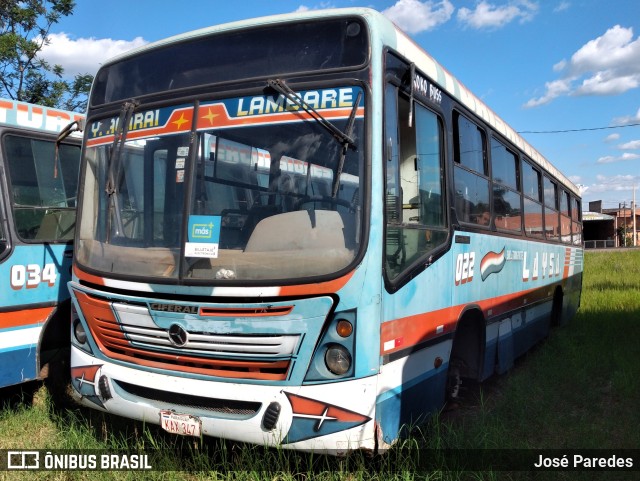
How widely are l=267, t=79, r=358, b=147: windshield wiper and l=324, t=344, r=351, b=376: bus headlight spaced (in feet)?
4.01

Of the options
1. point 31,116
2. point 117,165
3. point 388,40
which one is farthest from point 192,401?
point 31,116

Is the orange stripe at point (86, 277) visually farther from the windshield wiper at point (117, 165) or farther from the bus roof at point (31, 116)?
the bus roof at point (31, 116)

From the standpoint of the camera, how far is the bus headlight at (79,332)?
4373 mm

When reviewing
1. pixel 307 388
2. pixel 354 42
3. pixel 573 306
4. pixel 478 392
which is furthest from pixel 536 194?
pixel 307 388

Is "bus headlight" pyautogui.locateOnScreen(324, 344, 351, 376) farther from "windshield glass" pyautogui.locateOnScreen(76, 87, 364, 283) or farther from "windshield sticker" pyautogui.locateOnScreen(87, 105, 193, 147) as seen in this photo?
"windshield sticker" pyautogui.locateOnScreen(87, 105, 193, 147)

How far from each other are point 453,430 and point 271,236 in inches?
88.9

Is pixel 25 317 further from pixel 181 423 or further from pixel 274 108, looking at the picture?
pixel 274 108

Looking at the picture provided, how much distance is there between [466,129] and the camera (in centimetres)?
544

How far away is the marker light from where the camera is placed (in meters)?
3.41

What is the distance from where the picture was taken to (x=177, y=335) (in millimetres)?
3736

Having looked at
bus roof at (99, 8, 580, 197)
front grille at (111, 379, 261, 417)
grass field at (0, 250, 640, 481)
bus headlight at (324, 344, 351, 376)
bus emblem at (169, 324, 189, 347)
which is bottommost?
grass field at (0, 250, 640, 481)

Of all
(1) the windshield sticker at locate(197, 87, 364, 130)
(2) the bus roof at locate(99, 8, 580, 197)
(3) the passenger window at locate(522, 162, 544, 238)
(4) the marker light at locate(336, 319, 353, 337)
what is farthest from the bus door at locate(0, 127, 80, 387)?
(3) the passenger window at locate(522, 162, 544, 238)

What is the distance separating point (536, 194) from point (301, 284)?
237 inches

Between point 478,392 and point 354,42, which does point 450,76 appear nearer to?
point 354,42
